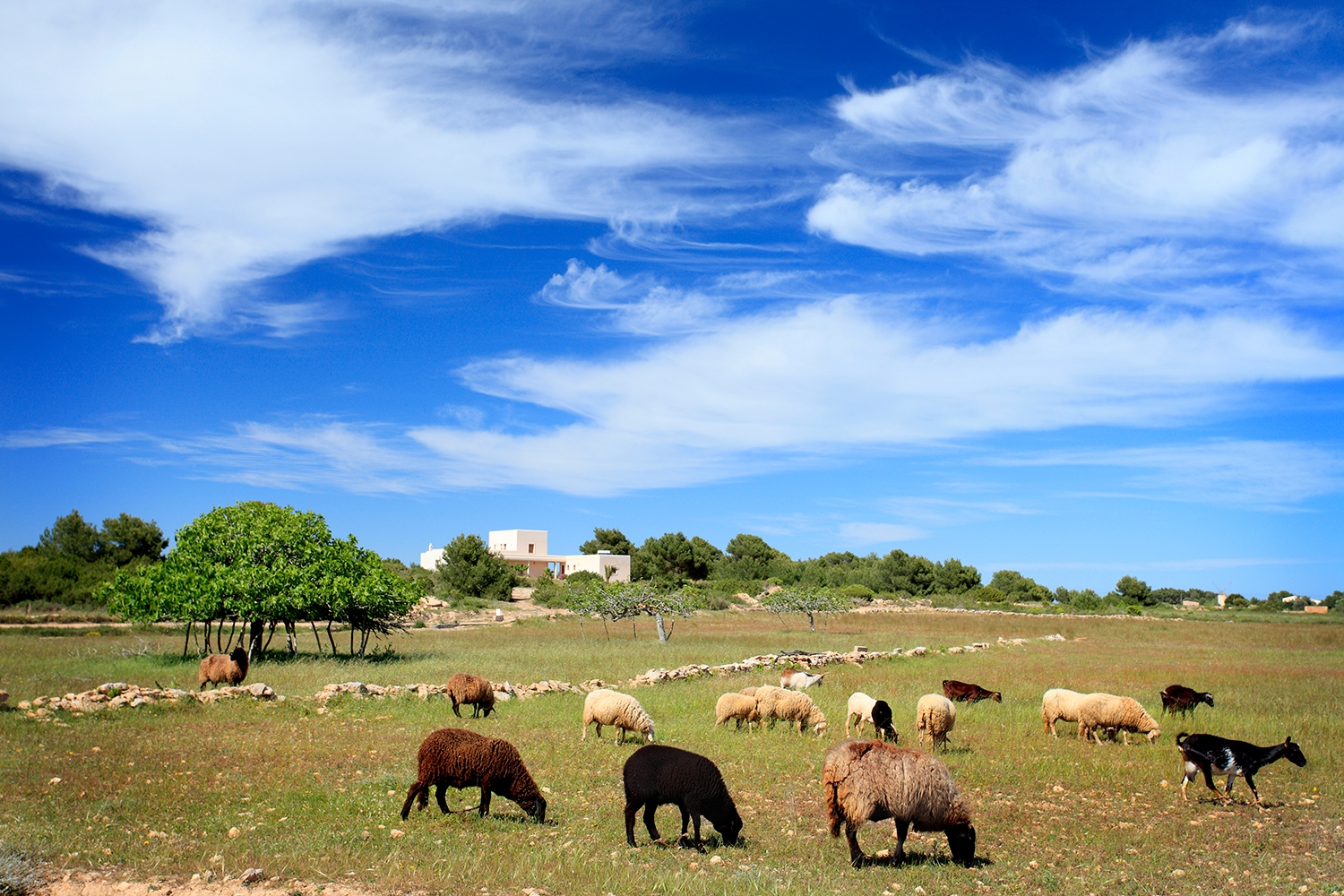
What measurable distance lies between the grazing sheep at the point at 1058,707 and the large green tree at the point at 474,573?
6250 centimetres

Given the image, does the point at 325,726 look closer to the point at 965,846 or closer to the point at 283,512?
the point at 965,846

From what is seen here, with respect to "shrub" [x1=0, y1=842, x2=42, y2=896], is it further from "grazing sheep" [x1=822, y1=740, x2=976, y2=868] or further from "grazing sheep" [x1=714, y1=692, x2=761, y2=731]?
"grazing sheep" [x1=714, y1=692, x2=761, y2=731]

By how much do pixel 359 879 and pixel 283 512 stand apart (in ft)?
94.1

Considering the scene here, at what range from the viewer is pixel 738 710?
719 inches

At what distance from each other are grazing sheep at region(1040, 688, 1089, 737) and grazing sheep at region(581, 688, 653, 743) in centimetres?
895

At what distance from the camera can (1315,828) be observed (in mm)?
11617

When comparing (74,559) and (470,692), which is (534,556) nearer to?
(74,559)

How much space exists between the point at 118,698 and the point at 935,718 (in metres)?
17.9

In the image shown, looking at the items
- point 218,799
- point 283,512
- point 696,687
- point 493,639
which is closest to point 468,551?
point 493,639

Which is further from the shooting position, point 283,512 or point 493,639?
point 493,639

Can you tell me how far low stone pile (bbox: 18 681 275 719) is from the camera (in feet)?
58.9

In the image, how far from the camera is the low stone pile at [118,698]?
58.9ft

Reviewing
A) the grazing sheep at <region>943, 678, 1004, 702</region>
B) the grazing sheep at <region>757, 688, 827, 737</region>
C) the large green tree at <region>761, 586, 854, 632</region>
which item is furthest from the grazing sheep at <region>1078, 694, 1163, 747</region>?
the large green tree at <region>761, 586, 854, 632</region>

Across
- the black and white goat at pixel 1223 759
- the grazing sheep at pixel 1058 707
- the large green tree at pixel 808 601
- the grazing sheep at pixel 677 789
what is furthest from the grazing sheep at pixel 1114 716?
the large green tree at pixel 808 601
